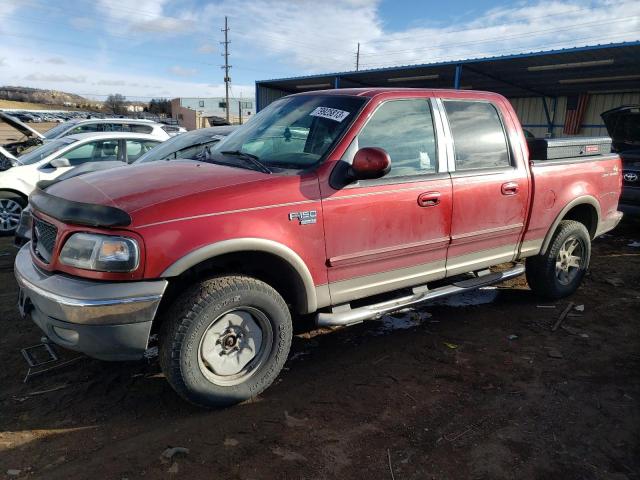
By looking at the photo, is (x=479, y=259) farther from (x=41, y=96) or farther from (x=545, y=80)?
(x=41, y=96)

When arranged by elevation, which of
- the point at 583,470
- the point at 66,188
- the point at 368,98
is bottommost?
the point at 583,470

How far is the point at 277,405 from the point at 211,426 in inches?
17.7

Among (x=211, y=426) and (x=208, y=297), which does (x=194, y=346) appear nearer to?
(x=208, y=297)

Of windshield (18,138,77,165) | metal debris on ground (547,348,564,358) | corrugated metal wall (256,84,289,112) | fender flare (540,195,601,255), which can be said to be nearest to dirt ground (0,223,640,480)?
metal debris on ground (547,348,564,358)

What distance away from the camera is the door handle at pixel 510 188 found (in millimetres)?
4090

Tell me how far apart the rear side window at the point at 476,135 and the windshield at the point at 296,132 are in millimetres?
929

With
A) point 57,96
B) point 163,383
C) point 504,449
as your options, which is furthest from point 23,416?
point 57,96

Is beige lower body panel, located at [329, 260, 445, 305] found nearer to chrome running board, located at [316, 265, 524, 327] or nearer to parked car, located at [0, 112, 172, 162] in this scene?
chrome running board, located at [316, 265, 524, 327]

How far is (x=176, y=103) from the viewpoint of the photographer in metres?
70.6

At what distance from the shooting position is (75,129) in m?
12.1

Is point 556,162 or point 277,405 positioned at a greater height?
point 556,162

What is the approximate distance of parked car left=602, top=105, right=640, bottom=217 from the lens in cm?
756

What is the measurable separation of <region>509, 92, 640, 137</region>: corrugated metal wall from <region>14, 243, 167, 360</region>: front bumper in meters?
20.5

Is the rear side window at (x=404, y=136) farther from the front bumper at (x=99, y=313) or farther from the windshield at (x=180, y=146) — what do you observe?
the windshield at (x=180, y=146)
